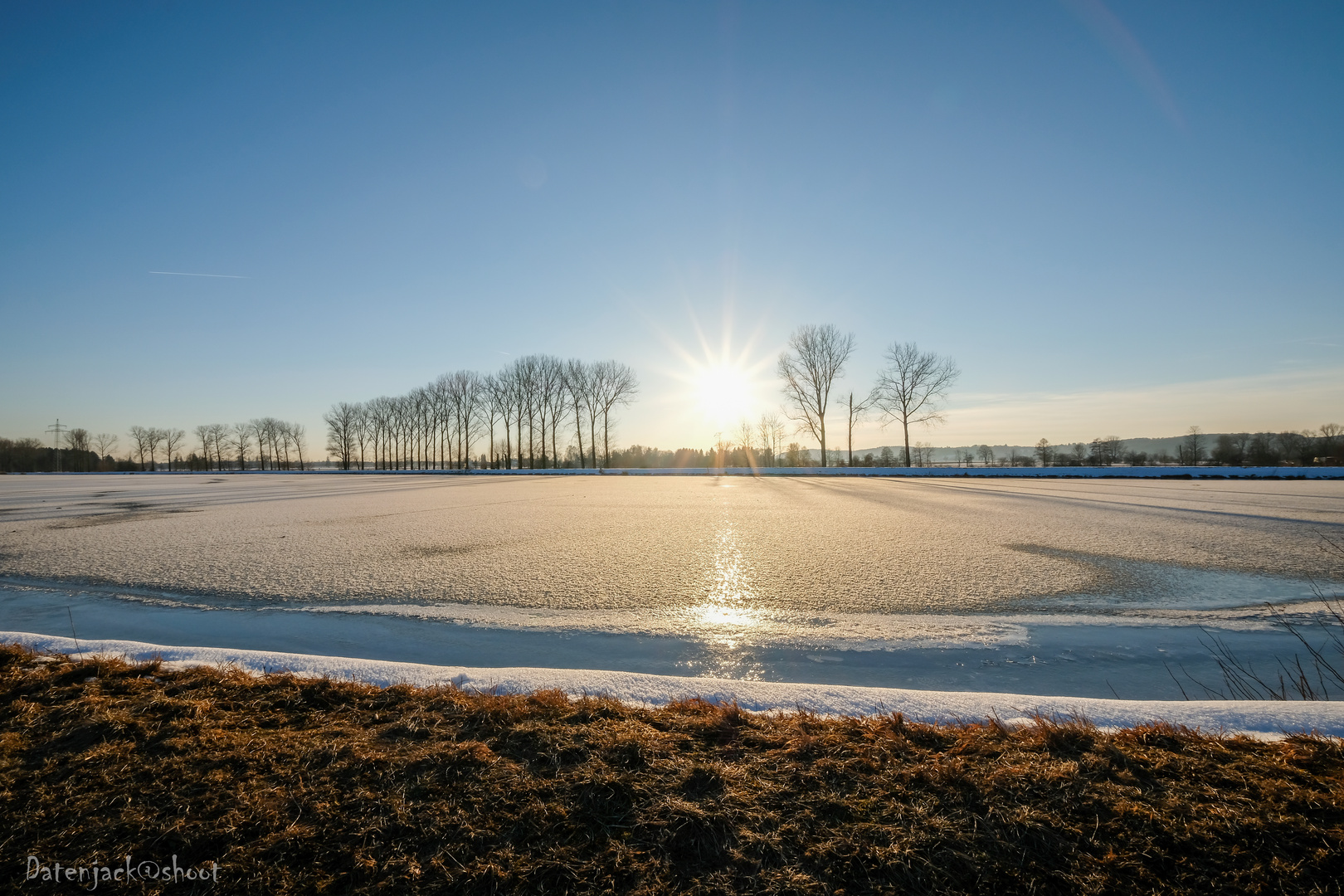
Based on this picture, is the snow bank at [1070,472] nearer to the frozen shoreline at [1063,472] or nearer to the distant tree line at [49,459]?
the frozen shoreline at [1063,472]

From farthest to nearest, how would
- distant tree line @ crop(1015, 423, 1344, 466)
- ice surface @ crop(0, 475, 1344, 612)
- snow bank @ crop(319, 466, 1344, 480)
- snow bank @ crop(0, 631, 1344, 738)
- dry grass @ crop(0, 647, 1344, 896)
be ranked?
1. distant tree line @ crop(1015, 423, 1344, 466)
2. snow bank @ crop(319, 466, 1344, 480)
3. ice surface @ crop(0, 475, 1344, 612)
4. snow bank @ crop(0, 631, 1344, 738)
5. dry grass @ crop(0, 647, 1344, 896)

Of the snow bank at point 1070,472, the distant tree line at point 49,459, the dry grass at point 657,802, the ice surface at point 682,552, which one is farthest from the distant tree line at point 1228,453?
the distant tree line at point 49,459

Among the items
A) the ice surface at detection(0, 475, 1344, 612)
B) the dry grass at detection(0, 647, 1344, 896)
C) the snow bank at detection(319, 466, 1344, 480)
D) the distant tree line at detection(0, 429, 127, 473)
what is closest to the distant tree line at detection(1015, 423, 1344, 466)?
the snow bank at detection(319, 466, 1344, 480)

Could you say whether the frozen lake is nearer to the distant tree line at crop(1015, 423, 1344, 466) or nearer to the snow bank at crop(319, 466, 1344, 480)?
the snow bank at crop(319, 466, 1344, 480)

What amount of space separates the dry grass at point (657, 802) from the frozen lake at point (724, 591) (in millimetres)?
1573

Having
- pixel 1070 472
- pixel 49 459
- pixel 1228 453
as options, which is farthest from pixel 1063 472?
pixel 49 459

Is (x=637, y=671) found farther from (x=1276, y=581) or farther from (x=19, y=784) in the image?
(x=1276, y=581)

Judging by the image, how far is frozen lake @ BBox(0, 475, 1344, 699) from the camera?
4.72 m

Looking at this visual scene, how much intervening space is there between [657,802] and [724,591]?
461cm

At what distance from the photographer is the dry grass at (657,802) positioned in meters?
1.86

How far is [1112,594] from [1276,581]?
2425mm

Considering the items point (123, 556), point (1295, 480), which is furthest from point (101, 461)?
A: point (1295, 480)

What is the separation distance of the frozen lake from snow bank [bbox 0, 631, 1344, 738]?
60cm

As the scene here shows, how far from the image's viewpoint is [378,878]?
1.87m
